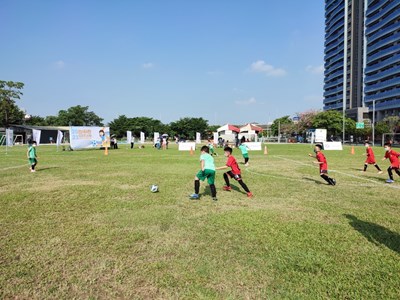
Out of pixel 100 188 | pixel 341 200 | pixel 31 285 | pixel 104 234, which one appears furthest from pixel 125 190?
pixel 341 200

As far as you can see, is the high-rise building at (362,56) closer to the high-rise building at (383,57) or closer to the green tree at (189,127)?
the high-rise building at (383,57)

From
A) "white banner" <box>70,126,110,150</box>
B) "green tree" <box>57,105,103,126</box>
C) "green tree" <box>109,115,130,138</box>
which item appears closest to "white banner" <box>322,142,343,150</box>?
"white banner" <box>70,126,110,150</box>

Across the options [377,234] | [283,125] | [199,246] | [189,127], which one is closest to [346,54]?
[283,125]

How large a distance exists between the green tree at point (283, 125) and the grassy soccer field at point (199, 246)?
288ft

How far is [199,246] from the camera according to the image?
14.6 feet

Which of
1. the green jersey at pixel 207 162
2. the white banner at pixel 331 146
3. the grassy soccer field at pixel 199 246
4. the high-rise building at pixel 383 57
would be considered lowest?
the grassy soccer field at pixel 199 246

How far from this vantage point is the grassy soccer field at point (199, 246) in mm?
3297

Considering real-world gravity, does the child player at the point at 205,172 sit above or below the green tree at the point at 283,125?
below

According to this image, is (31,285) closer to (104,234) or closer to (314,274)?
(104,234)

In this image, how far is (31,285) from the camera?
336 centimetres

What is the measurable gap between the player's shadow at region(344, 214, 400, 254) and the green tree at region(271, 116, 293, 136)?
290ft

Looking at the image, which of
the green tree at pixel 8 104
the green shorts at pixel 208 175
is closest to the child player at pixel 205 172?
the green shorts at pixel 208 175

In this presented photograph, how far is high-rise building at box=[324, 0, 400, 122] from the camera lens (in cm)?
6506

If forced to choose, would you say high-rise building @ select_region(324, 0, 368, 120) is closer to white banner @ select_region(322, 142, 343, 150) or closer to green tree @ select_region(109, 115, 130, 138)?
white banner @ select_region(322, 142, 343, 150)
